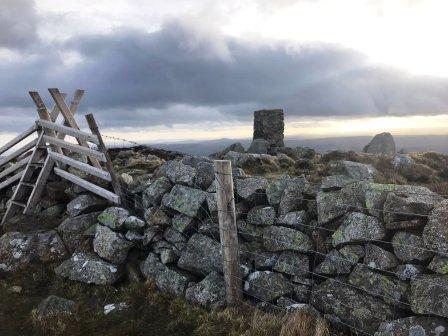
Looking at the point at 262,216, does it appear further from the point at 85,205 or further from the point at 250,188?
the point at 85,205

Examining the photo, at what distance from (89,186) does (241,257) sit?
556 centimetres

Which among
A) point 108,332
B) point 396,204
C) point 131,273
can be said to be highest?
point 396,204

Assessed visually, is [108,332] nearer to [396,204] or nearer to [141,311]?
[141,311]

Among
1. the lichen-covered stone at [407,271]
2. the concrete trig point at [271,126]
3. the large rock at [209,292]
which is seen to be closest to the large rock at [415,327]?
the lichen-covered stone at [407,271]

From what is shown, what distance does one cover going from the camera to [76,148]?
1260 cm

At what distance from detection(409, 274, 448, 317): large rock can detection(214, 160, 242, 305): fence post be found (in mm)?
3247

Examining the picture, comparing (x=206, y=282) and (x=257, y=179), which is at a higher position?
(x=257, y=179)

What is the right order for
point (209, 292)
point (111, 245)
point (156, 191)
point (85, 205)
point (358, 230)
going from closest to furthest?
point (358, 230)
point (209, 292)
point (111, 245)
point (156, 191)
point (85, 205)

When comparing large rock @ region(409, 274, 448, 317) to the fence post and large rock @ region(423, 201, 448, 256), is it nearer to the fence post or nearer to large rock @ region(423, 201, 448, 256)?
large rock @ region(423, 201, 448, 256)

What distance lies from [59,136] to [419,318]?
1239 cm

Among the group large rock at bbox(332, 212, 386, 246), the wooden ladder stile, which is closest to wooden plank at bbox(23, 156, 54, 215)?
the wooden ladder stile

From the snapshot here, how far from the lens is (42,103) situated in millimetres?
13938

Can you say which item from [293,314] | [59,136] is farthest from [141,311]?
[59,136]

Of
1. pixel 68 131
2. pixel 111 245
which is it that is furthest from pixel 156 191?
pixel 68 131
